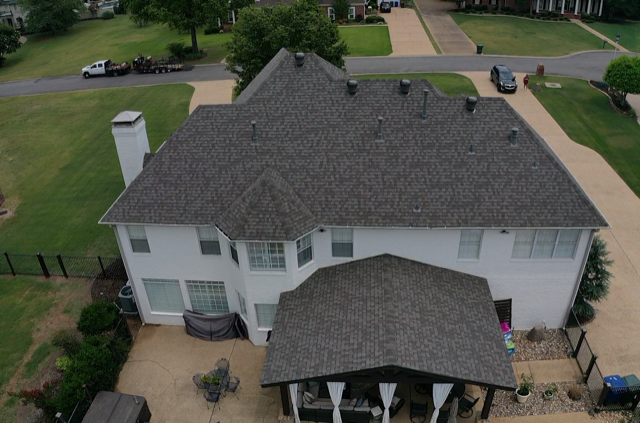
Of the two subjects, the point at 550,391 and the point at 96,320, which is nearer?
the point at 550,391

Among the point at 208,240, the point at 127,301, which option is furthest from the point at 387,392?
the point at 127,301

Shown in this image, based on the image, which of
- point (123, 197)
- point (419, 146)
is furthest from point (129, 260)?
point (419, 146)

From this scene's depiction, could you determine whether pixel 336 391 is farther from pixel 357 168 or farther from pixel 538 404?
pixel 357 168

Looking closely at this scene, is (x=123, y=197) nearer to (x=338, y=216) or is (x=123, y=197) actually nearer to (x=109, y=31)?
(x=338, y=216)

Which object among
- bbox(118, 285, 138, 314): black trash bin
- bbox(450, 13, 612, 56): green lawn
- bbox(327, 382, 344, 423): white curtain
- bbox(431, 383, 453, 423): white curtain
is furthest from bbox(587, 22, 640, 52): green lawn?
bbox(118, 285, 138, 314): black trash bin

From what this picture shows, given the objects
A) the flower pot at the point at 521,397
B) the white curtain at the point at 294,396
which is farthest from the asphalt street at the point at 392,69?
the white curtain at the point at 294,396

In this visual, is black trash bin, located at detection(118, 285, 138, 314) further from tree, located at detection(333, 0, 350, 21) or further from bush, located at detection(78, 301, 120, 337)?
tree, located at detection(333, 0, 350, 21)
